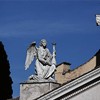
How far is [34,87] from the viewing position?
21.0 meters

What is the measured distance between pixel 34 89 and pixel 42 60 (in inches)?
48.6

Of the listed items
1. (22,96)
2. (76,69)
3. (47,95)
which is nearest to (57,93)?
(47,95)

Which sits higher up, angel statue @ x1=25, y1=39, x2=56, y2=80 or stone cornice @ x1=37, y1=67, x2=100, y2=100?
angel statue @ x1=25, y1=39, x2=56, y2=80

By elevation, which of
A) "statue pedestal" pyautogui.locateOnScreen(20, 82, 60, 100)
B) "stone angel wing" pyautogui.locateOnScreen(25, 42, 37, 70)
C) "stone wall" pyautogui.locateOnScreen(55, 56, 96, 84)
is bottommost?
"statue pedestal" pyautogui.locateOnScreen(20, 82, 60, 100)

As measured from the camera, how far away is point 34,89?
20953 millimetres

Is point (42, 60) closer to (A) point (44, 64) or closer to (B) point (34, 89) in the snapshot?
(A) point (44, 64)

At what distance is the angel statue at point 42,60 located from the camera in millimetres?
21250

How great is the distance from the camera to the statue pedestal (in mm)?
20797

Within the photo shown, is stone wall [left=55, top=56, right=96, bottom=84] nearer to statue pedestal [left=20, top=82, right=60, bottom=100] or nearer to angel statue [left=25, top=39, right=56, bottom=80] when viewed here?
angel statue [left=25, top=39, right=56, bottom=80]

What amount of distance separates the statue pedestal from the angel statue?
334mm

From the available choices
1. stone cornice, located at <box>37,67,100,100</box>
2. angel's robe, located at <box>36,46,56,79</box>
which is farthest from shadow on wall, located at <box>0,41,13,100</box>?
stone cornice, located at <box>37,67,100,100</box>

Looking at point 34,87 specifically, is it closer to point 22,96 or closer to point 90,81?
point 22,96

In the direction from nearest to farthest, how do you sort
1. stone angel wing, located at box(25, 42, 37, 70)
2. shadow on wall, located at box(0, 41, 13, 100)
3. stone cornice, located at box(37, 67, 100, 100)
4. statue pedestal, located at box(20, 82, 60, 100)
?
1. stone cornice, located at box(37, 67, 100, 100)
2. statue pedestal, located at box(20, 82, 60, 100)
3. stone angel wing, located at box(25, 42, 37, 70)
4. shadow on wall, located at box(0, 41, 13, 100)

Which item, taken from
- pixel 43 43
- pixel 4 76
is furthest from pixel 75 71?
pixel 43 43
